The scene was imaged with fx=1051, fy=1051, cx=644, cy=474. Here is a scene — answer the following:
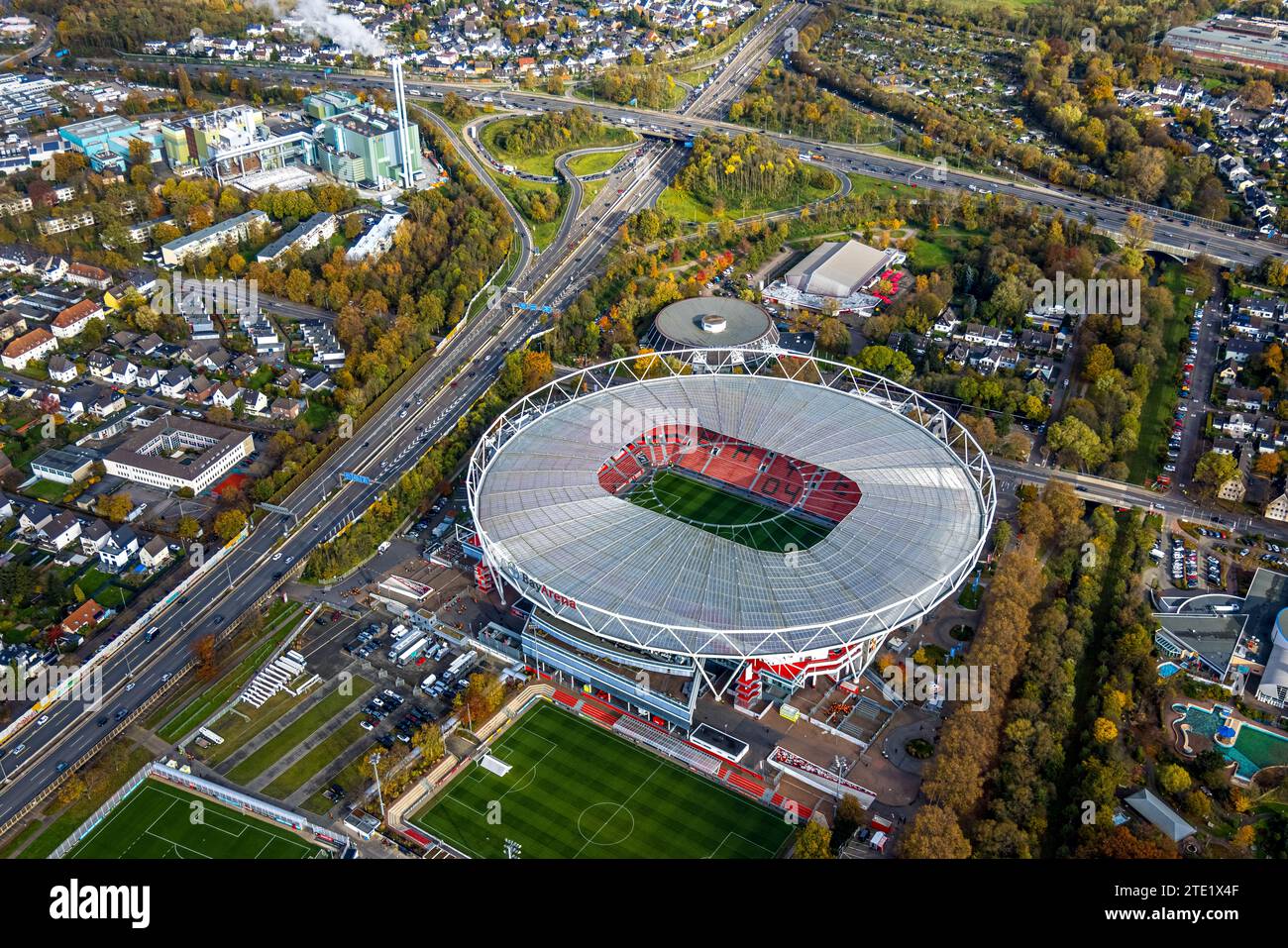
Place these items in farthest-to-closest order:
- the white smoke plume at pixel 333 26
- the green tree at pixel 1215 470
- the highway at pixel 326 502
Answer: the white smoke plume at pixel 333 26, the green tree at pixel 1215 470, the highway at pixel 326 502

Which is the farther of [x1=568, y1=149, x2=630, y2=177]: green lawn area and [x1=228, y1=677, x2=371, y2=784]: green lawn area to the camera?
[x1=568, y1=149, x2=630, y2=177]: green lawn area

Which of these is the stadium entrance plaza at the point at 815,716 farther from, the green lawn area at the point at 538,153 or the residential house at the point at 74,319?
the green lawn area at the point at 538,153

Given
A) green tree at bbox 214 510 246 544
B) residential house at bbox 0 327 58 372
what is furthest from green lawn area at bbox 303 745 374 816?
residential house at bbox 0 327 58 372

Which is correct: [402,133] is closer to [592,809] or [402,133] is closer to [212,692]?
[212,692]

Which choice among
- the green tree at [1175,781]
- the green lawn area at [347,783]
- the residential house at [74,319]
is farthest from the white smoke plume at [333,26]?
the green tree at [1175,781]

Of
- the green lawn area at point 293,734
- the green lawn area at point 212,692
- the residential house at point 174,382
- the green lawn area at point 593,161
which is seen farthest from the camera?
the green lawn area at point 593,161

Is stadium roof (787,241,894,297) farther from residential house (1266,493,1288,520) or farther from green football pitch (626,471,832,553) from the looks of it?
residential house (1266,493,1288,520)
